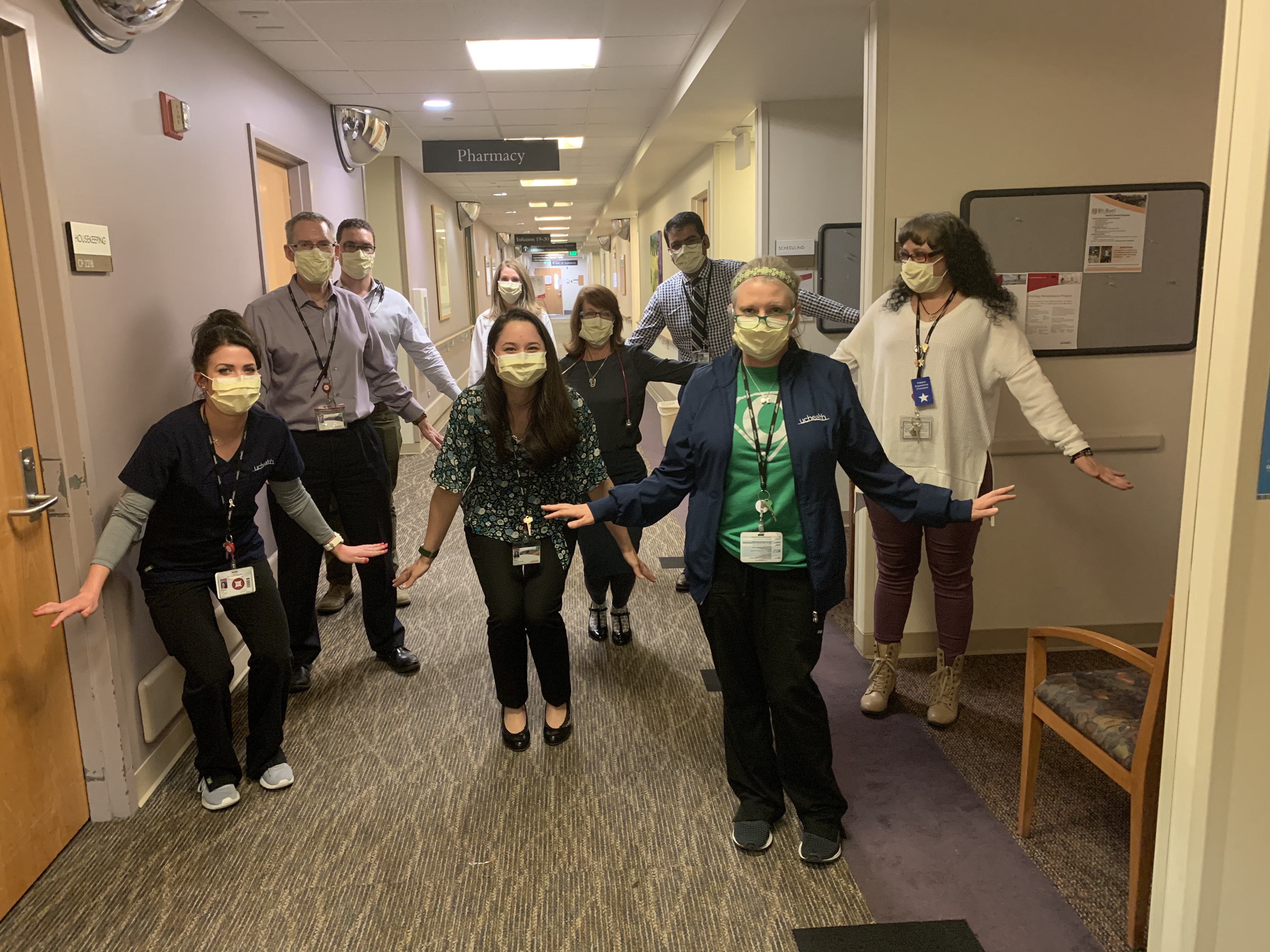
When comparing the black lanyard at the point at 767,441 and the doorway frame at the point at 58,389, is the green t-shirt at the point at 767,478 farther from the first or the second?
the doorway frame at the point at 58,389

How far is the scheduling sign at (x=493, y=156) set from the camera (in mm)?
6883

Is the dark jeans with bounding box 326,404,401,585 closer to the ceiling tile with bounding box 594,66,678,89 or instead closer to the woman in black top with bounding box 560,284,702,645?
the woman in black top with bounding box 560,284,702,645

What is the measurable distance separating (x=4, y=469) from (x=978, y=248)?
2.80 m

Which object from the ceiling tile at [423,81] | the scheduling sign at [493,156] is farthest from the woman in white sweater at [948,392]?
the scheduling sign at [493,156]

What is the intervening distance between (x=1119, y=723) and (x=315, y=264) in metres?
2.87

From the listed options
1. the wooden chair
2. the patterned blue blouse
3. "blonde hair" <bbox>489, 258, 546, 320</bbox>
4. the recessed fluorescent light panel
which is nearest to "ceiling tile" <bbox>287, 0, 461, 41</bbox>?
the recessed fluorescent light panel

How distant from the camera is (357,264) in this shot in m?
3.84

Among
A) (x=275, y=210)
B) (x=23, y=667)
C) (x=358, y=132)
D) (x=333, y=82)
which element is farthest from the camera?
(x=358, y=132)

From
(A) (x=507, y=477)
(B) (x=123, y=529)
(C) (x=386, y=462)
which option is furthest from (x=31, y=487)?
(C) (x=386, y=462)

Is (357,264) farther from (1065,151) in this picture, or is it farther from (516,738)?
(1065,151)

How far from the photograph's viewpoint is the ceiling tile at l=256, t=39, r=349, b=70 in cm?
422

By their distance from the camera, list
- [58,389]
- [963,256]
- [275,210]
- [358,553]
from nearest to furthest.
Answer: [58,389] < [358,553] < [963,256] < [275,210]

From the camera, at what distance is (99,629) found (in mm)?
2441

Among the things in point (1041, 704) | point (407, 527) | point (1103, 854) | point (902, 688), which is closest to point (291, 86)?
point (407, 527)
